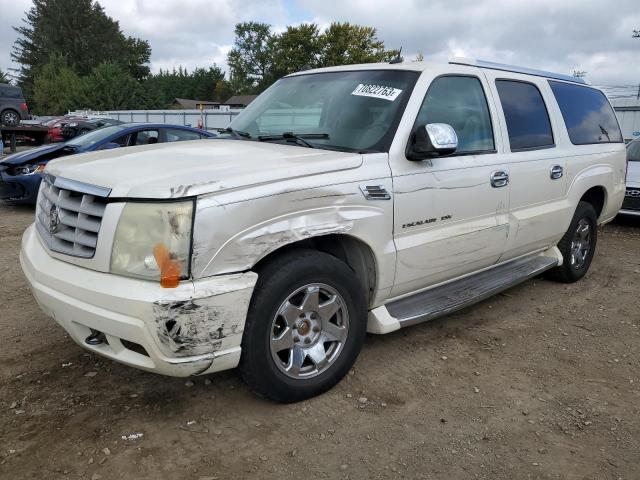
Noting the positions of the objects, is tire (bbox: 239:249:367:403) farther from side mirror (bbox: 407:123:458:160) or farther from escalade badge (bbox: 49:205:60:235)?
escalade badge (bbox: 49:205:60:235)

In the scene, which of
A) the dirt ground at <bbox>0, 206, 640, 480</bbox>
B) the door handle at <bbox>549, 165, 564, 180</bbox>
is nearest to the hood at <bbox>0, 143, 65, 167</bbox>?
the dirt ground at <bbox>0, 206, 640, 480</bbox>

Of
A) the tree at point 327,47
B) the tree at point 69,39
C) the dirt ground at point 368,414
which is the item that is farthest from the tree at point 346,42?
the dirt ground at point 368,414

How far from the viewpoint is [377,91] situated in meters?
3.55

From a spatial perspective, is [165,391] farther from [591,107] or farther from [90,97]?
[90,97]

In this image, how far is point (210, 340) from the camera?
2559 mm

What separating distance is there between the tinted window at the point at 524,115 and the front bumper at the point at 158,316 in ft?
8.47

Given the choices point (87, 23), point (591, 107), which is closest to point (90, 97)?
point (87, 23)

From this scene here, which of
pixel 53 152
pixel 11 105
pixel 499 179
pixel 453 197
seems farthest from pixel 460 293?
pixel 11 105

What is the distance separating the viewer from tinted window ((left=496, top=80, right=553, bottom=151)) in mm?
4184

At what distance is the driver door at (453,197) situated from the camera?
3.36 metres

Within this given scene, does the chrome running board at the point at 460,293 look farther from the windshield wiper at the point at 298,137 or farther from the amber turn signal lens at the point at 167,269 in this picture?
the amber turn signal lens at the point at 167,269

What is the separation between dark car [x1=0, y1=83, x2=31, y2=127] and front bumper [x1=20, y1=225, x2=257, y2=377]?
22656 mm

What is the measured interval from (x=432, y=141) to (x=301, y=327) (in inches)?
50.9

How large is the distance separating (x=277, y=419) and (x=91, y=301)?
3.74 ft
